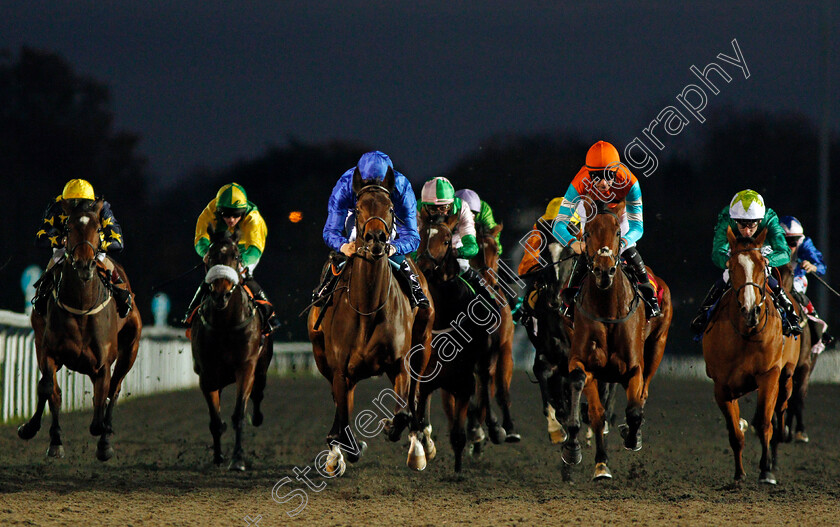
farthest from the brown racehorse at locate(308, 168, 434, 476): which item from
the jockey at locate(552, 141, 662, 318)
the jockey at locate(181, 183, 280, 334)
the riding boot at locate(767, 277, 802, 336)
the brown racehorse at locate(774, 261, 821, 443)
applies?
the brown racehorse at locate(774, 261, 821, 443)

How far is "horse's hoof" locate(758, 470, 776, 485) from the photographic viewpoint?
28.7 ft

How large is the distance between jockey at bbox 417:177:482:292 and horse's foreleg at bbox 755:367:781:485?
260 centimetres

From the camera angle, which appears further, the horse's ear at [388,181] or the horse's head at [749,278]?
the horse's head at [749,278]

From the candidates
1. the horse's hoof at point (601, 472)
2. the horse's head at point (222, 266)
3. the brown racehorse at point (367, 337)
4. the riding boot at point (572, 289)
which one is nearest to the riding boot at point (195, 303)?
the horse's head at point (222, 266)

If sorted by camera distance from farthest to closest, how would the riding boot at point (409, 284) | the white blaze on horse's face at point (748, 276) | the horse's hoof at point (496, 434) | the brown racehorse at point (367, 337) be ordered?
the horse's hoof at point (496, 434) < the white blaze on horse's face at point (748, 276) < the riding boot at point (409, 284) < the brown racehorse at point (367, 337)

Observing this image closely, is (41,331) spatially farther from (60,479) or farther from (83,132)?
(83,132)

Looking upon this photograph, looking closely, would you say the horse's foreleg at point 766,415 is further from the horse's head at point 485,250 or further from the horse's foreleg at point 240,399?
the horse's foreleg at point 240,399

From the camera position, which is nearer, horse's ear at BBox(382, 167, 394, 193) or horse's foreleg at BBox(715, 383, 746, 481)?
horse's ear at BBox(382, 167, 394, 193)

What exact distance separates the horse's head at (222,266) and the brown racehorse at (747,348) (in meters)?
3.95

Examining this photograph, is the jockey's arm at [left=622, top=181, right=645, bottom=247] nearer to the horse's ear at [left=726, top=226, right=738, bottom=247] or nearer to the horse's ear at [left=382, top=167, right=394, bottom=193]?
the horse's ear at [left=726, top=226, right=738, bottom=247]

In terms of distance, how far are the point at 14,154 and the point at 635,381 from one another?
103 feet

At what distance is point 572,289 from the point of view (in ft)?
29.0

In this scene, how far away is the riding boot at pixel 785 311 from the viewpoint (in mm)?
9102

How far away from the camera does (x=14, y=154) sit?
36.0 m
